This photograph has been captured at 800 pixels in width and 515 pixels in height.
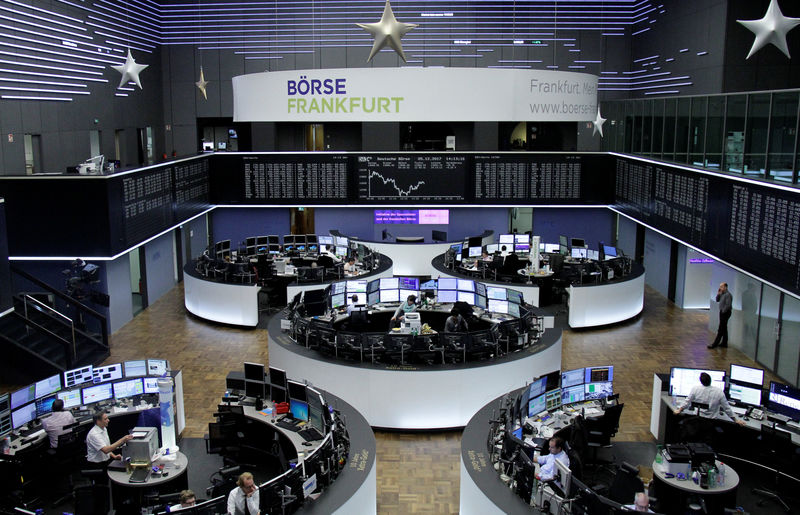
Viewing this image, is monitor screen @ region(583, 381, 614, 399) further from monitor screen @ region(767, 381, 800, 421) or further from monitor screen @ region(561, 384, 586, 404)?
monitor screen @ region(767, 381, 800, 421)

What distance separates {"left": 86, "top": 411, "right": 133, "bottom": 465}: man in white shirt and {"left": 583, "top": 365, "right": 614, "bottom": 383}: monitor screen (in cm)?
603

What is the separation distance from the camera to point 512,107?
11.9 metres

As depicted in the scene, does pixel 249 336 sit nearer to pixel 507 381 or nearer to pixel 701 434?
pixel 507 381

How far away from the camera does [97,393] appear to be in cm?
998

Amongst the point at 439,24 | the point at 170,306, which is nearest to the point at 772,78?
the point at 439,24

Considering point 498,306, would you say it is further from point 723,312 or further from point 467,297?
point 723,312

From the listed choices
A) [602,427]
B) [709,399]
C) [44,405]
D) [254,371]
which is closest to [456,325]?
[602,427]

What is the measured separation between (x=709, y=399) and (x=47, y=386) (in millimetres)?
8868

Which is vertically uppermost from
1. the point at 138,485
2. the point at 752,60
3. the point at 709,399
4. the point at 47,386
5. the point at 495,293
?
the point at 752,60

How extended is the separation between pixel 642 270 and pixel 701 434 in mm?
8420

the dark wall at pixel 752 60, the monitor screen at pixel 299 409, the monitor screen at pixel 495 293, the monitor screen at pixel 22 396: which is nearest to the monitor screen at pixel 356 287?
the monitor screen at pixel 495 293

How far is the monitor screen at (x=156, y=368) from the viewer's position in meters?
10.3

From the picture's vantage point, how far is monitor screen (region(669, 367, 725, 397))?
397 inches

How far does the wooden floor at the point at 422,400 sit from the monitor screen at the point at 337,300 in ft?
5.51
